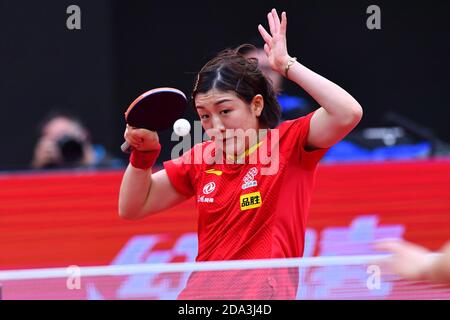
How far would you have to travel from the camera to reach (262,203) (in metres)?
3.70

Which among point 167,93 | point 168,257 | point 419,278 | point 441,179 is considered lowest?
point 168,257

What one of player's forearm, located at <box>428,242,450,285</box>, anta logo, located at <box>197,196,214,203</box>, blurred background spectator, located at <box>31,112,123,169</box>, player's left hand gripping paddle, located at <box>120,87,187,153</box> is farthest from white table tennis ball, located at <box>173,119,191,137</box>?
blurred background spectator, located at <box>31,112,123,169</box>

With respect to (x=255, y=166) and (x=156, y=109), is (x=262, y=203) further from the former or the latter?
(x=156, y=109)

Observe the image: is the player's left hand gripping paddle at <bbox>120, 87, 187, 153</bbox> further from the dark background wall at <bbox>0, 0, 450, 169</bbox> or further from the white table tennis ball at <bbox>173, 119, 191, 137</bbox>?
the dark background wall at <bbox>0, 0, 450, 169</bbox>

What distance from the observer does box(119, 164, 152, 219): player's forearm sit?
4.09m

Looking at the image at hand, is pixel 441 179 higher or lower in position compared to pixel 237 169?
lower

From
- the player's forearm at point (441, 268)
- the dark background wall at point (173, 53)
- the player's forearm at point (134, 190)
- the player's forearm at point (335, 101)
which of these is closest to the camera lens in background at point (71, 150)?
the dark background wall at point (173, 53)

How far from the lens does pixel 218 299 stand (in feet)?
11.7

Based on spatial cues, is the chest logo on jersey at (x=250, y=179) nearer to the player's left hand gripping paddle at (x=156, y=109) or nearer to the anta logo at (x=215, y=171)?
the anta logo at (x=215, y=171)

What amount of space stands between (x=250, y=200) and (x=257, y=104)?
47 cm

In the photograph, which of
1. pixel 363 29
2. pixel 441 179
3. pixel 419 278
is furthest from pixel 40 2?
pixel 419 278

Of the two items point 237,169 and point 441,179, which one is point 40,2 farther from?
point 237,169

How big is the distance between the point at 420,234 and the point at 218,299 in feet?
10.5

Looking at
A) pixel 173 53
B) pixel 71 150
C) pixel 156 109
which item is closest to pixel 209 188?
pixel 156 109
